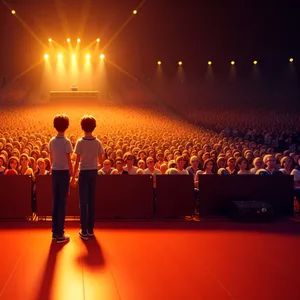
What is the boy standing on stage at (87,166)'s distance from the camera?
6141mm

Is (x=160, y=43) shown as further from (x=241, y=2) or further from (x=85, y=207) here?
(x=85, y=207)

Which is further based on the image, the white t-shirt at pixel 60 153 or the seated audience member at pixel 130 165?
the seated audience member at pixel 130 165

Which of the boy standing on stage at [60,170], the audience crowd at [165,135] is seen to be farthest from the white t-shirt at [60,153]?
the audience crowd at [165,135]

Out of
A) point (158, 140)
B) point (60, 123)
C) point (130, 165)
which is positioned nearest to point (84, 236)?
point (60, 123)

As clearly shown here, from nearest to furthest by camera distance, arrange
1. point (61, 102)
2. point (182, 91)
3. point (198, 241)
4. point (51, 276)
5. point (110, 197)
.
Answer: point (51, 276) < point (198, 241) < point (110, 197) < point (61, 102) < point (182, 91)

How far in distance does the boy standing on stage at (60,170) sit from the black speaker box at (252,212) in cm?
297

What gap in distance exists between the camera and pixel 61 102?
3612 cm

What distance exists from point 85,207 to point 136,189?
1.58m

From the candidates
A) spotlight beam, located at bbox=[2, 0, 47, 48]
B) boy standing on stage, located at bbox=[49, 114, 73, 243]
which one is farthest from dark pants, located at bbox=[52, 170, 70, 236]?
spotlight beam, located at bbox=[2, 0, 47, 48]

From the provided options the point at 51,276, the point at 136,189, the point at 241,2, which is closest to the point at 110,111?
the point at 241,2

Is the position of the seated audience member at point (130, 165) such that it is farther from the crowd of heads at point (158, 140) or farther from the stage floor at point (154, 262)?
the stage floor at point (154, 262)

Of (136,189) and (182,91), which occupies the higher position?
(182,91)

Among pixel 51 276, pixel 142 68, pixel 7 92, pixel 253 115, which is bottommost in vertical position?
pixel 51 276

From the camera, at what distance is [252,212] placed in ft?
23.9
